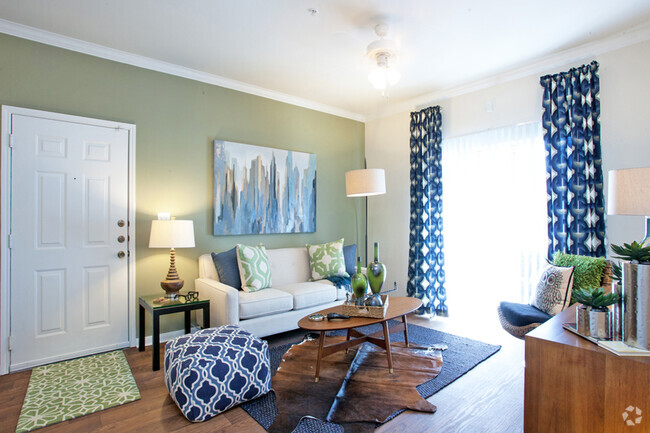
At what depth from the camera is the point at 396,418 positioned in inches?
83.8

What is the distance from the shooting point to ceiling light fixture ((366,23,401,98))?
9.64ft

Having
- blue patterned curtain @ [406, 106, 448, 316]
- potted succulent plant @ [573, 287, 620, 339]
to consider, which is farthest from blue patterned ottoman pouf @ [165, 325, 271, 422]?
blue patterned curtain @ [406, 106, 448, 316]

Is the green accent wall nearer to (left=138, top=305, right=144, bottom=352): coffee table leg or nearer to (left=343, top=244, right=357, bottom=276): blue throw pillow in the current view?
(left=138, top=305, right=144, bottom=352): coffee table leg

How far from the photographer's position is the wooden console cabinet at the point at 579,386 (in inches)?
50.4

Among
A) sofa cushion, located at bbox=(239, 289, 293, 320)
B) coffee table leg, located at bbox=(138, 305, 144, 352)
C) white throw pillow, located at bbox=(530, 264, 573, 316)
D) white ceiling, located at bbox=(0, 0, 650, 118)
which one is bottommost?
coffee table leg, located at bbox=(138, 305, 144, 352)

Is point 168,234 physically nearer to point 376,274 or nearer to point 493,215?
point 376,274

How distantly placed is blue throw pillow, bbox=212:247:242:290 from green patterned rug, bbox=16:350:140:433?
1079 mm

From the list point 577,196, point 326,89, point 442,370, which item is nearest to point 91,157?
point 326,89

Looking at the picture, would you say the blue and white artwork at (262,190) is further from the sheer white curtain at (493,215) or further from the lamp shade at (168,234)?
the sheer white curtain at (493,215)

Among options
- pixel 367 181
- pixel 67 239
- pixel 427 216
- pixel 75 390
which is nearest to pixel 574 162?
pixel 427 216

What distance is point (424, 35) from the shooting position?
3084mm

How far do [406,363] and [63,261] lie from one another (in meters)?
3.03

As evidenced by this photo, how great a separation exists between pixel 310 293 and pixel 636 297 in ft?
9.13

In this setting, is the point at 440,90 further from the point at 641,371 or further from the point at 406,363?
the point at 641,371
